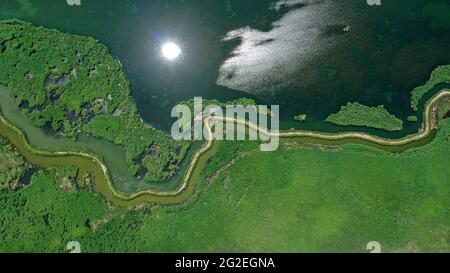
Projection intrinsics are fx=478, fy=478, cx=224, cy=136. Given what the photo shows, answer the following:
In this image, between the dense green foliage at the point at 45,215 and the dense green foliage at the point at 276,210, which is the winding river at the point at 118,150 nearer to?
the dense green foliage at the point at 276,210

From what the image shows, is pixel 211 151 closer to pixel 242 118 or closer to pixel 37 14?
pixel 242 118

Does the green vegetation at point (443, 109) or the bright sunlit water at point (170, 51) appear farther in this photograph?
the bright sunlit water at point (170, 51)

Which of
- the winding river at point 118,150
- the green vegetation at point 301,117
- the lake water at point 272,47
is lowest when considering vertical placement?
the winding river at point 118,150

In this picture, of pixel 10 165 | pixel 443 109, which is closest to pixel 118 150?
pixel 10 165

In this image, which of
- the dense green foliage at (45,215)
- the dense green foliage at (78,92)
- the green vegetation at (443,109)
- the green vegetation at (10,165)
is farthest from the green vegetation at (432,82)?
the green vegetation at (10,165)
